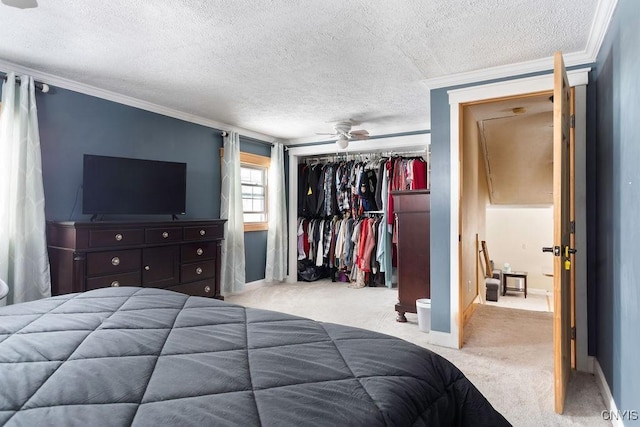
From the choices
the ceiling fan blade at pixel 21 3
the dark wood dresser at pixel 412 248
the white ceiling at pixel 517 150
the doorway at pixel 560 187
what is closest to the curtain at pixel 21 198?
the ceiling fan blade at pixel 21 3

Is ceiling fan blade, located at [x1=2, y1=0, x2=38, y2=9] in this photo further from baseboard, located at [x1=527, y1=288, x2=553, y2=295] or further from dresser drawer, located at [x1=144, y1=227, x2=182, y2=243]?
baseboard, located at [x1=527, y1=288, x2=553, y2=295]

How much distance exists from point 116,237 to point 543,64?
3.54m

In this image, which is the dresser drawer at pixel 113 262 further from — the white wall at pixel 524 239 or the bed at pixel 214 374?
the white wall at pixel 524 239

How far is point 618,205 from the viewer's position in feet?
5.89

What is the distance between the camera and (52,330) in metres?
1.18

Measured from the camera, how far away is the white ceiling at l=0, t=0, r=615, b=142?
1972 mm

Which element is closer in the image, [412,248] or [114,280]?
[114,280]

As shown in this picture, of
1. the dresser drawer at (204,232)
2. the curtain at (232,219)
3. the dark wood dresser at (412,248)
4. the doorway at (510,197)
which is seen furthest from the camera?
the curtain at (232,219)

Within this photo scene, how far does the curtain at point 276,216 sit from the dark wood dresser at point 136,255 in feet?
4.66

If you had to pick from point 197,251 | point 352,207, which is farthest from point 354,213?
point 197,251

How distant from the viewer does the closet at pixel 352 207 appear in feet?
16.6

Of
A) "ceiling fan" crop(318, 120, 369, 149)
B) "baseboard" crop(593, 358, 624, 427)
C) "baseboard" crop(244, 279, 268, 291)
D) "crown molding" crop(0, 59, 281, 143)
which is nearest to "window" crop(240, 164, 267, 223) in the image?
"crown molding" crop(0, 59, 281, 143)

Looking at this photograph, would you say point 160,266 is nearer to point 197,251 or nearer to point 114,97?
point 197,251

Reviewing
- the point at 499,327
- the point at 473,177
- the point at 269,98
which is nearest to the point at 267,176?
the point at 269,98
